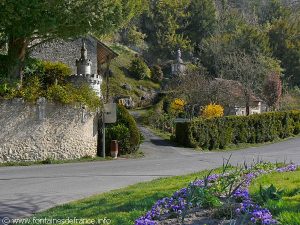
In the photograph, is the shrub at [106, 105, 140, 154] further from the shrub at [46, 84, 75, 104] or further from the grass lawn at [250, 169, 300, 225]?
the grass lawn at [250, 169, 300, 225]

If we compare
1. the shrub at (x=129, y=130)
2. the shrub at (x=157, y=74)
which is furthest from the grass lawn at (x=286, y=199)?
the shrub at (x=157, y=74)

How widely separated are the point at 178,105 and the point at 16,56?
2105 cm

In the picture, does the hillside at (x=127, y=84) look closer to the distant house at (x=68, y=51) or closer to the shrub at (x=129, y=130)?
the distant house at (x=68, y=51)

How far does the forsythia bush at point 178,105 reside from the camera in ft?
136

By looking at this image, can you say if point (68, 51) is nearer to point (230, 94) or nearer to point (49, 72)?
point (49, 72)

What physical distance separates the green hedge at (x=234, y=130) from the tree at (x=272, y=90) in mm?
7183

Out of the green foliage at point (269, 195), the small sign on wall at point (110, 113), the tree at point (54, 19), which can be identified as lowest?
the green foliage at point (269, 195)

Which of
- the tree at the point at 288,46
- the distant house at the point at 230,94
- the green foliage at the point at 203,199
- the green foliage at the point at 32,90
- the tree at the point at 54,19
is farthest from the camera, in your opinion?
the tree at the point at 288,46

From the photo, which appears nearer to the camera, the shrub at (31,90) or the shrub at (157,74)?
the shrub at (31,90)

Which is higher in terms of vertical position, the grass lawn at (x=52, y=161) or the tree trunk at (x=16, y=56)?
the tree trunk at (x=16, y=56)

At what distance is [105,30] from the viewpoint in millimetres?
21391

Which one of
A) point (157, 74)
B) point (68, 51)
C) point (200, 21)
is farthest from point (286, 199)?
point (200, 21)

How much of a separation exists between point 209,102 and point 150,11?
3148 cm

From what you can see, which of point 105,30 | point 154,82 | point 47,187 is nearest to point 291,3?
point 154,82
